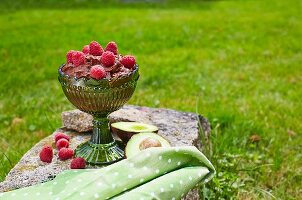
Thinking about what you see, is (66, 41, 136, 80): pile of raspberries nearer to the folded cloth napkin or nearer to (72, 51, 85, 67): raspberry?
(72, 51, 85, 67): raspberry

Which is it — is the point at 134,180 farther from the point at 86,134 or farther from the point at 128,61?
the point at 86,134

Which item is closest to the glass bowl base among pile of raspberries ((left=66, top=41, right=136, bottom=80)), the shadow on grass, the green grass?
pile of raspberries ((left=66, top=41, right=136, bottom=80))

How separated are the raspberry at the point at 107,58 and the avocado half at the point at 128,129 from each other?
1.63ft

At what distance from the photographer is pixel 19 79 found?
5.31 meters

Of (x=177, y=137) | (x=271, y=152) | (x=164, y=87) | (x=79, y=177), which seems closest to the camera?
(x=79, y=177)

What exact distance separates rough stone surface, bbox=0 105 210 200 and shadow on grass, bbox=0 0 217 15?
6347 mm

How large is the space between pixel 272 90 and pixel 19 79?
2.76 m

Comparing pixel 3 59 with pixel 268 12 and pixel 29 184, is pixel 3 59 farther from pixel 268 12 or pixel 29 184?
pixel 268 12

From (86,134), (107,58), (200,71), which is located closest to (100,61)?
(107,58)

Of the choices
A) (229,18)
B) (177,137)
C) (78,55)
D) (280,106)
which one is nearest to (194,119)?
(177,137)

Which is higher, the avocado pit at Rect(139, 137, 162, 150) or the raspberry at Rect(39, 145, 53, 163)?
the avocado pit at Rect(139, 137, 162, 150)

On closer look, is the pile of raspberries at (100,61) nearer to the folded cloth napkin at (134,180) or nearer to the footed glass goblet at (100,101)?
the footed glass goblet at (100,101)

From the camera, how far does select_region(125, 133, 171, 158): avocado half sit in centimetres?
262

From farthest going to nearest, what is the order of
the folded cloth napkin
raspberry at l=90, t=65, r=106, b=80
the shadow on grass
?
1. the shadow on grass
2. raspberry at l=90, t=65, r=106, b=80
3. the folded cloth napkin
